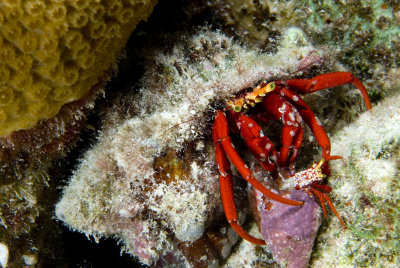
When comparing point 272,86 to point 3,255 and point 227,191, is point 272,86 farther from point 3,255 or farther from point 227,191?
point 3,255

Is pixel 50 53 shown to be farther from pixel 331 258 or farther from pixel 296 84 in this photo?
pixel 331 258

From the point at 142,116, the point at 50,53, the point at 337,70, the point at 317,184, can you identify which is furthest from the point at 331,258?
the point at 50,53

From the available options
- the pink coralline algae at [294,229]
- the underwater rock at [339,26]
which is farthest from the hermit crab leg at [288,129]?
the underwater rock at [339,26]

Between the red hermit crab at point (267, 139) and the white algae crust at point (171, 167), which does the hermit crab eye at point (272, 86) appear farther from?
the white algae crust at point (171, 167)

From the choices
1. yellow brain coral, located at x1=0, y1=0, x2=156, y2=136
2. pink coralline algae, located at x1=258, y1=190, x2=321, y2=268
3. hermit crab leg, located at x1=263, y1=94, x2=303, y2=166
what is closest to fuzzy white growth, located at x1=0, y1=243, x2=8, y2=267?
yellow brain coral, located at x1=0, y1=0, x2=156, y2=136

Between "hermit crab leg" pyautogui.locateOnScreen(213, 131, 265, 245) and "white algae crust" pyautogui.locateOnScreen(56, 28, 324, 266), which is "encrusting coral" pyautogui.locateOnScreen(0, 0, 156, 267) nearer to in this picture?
"white algae crust" pyautogui.locateOnScreen(56, 28, 324, 266)

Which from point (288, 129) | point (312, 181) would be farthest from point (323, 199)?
point (288, 129)
